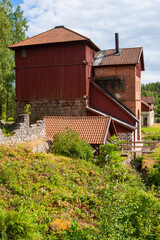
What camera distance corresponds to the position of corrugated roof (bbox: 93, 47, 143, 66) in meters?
23.6

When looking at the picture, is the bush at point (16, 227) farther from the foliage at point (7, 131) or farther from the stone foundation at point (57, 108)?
the stone foundation at point (57, 108)

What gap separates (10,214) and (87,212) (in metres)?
3.30

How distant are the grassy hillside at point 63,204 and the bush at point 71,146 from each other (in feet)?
6.96

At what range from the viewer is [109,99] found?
22609 millimetres

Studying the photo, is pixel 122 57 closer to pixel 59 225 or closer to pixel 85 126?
pixel 85 126

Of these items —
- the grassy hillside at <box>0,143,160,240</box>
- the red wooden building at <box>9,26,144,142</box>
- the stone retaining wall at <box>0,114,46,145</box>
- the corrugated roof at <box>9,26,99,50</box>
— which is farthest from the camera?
the red wooden building at <box>9,26,144,142</box>

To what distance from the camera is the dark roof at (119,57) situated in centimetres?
2361

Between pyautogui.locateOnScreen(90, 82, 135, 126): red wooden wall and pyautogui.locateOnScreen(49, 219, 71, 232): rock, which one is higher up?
pyautogui.locateOnScreen(90, 82, 135, 126): red wooden wall

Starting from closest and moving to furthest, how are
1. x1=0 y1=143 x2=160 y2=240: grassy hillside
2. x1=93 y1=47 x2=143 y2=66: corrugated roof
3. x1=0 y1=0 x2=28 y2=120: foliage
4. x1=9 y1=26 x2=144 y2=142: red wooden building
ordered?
1. x1=0 y1=143 x2=160 y2=240: grassy hillside
2. x1=9 y1=26 x2=144 y2=142: red wooden building
3. x1=93 y1=47 x2=143 y2=66: corrugated roof
4. x1=0 y1=0 x2=28 y2=120: foliage

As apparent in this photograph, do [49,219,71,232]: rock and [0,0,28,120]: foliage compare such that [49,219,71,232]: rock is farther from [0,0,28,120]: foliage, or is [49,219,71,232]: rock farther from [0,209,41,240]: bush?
[0,0,28,120]: foliage

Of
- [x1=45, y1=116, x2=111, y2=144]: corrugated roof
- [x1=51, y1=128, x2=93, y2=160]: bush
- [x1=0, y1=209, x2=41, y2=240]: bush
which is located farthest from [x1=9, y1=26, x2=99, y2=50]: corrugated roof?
[x1=0, y1=209, x2=41, y2=240]: bush

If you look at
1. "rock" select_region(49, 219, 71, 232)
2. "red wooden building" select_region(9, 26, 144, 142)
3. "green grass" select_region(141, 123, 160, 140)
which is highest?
"red wooden building" select_region(9, 26, 144, 142)

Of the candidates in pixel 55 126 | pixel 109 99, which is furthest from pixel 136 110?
pixel 55 126

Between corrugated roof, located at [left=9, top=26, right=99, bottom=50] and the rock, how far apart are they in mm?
16724
